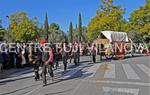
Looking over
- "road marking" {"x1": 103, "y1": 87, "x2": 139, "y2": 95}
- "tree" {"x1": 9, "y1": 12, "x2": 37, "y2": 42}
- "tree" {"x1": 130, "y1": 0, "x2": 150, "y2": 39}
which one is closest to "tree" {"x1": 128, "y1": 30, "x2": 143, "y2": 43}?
"tree" {"x1": 130, "y1": 0, "x2": 150, "y2": 39}

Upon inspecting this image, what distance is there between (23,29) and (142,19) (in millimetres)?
28111

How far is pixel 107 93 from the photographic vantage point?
10781mm

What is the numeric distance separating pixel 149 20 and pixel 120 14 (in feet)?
43.5

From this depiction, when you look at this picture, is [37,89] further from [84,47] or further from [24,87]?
[84,47]

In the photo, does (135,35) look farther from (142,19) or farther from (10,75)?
(10,75)

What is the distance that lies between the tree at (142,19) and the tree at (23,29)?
80.4 feet

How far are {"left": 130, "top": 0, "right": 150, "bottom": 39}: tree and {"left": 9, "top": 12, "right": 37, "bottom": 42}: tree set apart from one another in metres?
24.5

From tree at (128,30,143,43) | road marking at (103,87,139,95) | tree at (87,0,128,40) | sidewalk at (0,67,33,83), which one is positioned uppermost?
tree at (87,0,128,40)

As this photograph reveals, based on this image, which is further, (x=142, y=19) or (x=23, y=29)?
(x=23, y=29)

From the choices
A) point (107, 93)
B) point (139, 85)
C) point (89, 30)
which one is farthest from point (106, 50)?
point (89, 30)

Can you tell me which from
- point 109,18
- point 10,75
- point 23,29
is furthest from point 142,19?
point 10,75

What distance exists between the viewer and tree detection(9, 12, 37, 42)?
79000 millimetres

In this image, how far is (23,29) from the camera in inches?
3132

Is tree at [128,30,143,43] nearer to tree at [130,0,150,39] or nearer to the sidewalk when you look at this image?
tree at [130,0,150,39]
